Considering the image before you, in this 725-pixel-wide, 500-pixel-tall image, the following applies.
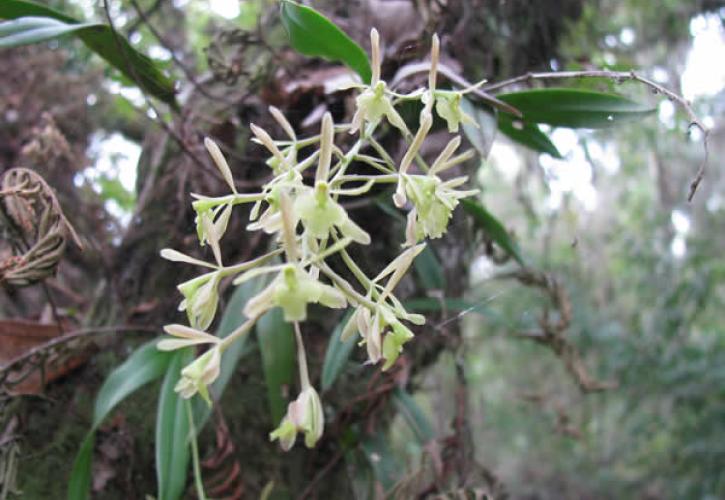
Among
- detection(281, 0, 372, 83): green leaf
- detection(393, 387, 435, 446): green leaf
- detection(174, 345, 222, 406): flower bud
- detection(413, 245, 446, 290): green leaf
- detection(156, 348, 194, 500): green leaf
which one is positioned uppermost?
detection(281, 0, 372, 83): green leaf

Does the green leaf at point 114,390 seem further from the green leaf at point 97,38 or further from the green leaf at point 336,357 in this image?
the green leaf at point 97,38

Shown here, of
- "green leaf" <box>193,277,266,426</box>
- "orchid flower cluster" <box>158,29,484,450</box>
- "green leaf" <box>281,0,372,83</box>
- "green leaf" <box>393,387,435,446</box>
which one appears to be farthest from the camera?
"green leaf" <box>393,387,435,446</box>

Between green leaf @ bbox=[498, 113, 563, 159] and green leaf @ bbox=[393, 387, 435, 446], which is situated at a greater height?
green leaf @ bbox=[498, 113, 563, 159]

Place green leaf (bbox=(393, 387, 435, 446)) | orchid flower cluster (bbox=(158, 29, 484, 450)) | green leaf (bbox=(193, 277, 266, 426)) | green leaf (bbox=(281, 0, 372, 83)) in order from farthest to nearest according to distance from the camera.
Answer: green leaf (bbox=(393, 387, 435, 446)) → green leaf (bbox=(193, 277, 266, 426)) → green leaf (bbox=(281, 0, 372, 83)) → orchid flower cluster (bbox=(158, 29, 484, 450))

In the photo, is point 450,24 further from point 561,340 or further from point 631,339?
point 631,339

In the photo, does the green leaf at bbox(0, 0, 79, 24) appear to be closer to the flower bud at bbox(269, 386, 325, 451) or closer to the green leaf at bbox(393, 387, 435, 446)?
the flower bud at bbox(269, 386, 325, 451)

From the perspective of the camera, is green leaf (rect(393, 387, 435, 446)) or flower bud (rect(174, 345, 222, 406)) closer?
flower bud (rect(174, 345, 222, 406))

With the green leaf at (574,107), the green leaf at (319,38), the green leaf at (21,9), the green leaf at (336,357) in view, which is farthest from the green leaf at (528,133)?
the green leaf at (21,9)

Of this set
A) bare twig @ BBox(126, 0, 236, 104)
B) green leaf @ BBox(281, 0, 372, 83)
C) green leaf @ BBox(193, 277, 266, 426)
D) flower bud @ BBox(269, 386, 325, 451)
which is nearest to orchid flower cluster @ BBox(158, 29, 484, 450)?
flower bud @ BBox(269, 386, 325, 451)
